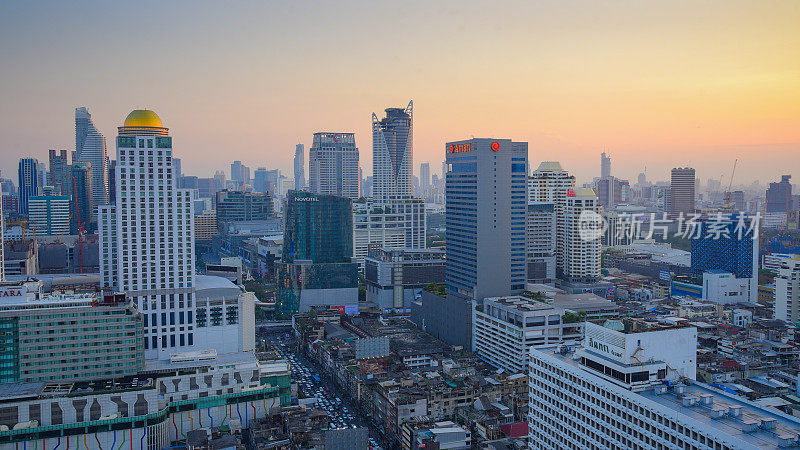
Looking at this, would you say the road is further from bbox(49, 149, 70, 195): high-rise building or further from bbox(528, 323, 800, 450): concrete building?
bbox(49, 149, 70, 195): high-rise building

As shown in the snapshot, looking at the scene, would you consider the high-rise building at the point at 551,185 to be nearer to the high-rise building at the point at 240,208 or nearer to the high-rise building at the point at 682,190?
the high-rise building at the point at 682,190

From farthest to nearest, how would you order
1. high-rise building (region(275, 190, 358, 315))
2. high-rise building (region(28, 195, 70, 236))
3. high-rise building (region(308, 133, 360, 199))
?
1. high-rise building (region(308, 133, 360, 199))
2. high-rise building (region(28, 195, 70, 236))
3. high-rise building (region(275, 190, 358, 315))

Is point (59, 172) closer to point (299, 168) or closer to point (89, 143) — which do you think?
point (89, 143)

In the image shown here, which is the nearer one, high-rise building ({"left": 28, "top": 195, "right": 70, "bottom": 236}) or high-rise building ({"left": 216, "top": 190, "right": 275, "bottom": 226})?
high-rise building ({"left": 28, "top": 195, "right": 70, "bottom": 236})

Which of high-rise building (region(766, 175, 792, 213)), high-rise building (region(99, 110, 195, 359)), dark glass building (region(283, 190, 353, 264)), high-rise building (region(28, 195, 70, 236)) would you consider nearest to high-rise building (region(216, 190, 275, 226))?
high-rise building (region(28, 195, 70, 236))

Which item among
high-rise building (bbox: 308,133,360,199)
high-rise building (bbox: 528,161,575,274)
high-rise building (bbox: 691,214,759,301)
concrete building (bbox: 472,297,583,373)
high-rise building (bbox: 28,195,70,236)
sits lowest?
concrete building (bbox: 472,297,583,373)
